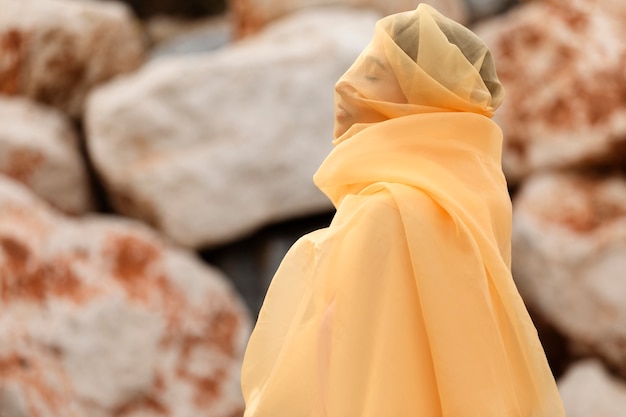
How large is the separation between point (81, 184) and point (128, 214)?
10.1 inches

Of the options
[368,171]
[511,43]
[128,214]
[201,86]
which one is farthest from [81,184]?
[368,171]

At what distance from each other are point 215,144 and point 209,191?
0.70ft

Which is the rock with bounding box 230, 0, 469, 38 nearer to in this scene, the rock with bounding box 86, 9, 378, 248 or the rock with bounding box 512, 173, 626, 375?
the rock with bounding box 86, 9, 378, 248

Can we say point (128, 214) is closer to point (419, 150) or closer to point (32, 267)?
point (32, 267)

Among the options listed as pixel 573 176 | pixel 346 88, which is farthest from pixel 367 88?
pixel 573 176

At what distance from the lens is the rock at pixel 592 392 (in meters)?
3.79

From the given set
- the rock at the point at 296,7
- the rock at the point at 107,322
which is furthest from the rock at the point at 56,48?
the rock at the point at 107,322

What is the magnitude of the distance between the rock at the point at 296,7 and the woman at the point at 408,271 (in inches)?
145

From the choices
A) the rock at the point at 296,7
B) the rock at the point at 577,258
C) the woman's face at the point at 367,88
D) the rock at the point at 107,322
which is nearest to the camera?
the woman's face at the point at 367,88

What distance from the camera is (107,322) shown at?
12.5 feet

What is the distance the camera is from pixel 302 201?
4.47m

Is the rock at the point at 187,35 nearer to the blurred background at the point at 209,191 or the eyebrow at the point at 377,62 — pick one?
the blurred background at the point at 209,191

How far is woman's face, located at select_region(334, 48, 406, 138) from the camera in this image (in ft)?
4.95

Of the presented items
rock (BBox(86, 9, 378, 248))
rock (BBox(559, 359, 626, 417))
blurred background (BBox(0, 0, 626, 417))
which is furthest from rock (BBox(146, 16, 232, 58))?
rock (BBox(559, 359, 626, 417))
